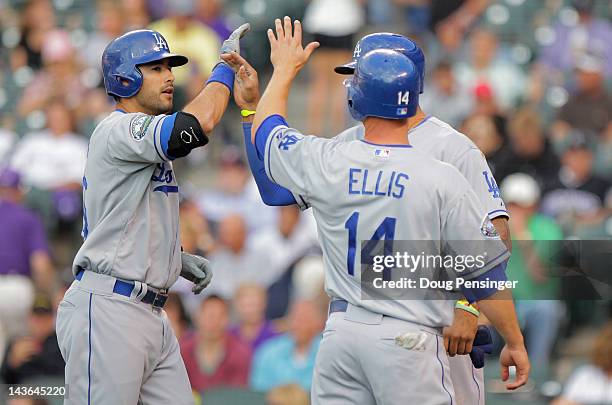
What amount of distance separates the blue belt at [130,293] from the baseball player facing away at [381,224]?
2.94 feet

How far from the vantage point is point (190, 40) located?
1183cm

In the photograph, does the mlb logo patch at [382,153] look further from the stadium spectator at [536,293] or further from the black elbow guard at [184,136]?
the stadium spectator at [536,293]

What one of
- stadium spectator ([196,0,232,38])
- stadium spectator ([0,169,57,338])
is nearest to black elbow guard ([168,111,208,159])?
stadium spectator ([0,169,57,338])

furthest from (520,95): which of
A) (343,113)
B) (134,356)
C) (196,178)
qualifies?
(134,356)

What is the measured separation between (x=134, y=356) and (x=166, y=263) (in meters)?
0.45

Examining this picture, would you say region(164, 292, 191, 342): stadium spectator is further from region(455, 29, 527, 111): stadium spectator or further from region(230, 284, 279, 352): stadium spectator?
region(455, 29, 527, 111): stadium spectator

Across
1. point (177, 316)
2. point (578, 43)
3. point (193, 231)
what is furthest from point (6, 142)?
point (578, 43)

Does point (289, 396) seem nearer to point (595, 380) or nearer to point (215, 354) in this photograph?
point (215, 354)

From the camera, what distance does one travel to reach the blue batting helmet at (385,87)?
4.77 m

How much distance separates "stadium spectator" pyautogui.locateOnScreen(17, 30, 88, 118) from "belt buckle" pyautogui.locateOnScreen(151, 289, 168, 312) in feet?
20.7

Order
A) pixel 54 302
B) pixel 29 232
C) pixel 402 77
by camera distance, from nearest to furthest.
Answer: pixel 402 77
pixel 54 302
pixel 29 232

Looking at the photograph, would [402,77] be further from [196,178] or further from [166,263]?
[196,178]

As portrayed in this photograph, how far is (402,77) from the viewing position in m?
4.80

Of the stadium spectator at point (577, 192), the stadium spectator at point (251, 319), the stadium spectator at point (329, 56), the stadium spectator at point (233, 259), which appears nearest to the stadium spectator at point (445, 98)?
the stadium spectator at point (329, 56)
